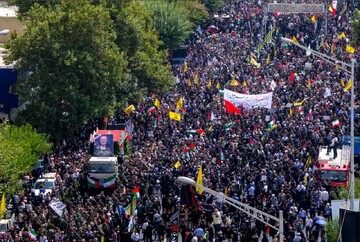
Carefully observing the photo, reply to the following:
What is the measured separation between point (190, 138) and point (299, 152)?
6317 mm

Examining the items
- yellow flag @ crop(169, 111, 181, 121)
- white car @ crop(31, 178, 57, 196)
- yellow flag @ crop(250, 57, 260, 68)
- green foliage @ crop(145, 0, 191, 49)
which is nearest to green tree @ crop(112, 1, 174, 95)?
Result: yellow flag @ crop(169, 111, 181, 121)

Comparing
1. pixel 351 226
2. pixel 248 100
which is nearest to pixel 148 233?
pixel 351 226

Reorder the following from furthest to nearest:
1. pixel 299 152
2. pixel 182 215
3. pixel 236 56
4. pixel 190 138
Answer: pixel 236 56
pixel 190 138
pixel 299 152
pixel 182 215

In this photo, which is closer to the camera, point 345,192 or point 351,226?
point 351,226

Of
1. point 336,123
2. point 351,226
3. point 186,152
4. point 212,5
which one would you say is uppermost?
point 351,226

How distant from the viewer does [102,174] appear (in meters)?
56.2

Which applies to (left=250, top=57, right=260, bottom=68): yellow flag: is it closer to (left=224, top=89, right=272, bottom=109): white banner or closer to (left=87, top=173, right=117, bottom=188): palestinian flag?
(left=224, top=89, right=272, bottom=109): white banner

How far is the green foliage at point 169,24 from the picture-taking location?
89.5 meters

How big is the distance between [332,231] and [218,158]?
14.9m

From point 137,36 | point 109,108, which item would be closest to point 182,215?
point 109,108

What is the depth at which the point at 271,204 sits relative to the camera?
49.5 meters

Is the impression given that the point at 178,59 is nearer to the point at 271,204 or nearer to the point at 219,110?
the point at 219,110

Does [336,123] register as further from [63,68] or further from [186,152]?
[63,68]

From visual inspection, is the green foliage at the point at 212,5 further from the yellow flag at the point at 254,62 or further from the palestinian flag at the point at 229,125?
the palestinian flag at the point at 229,125
